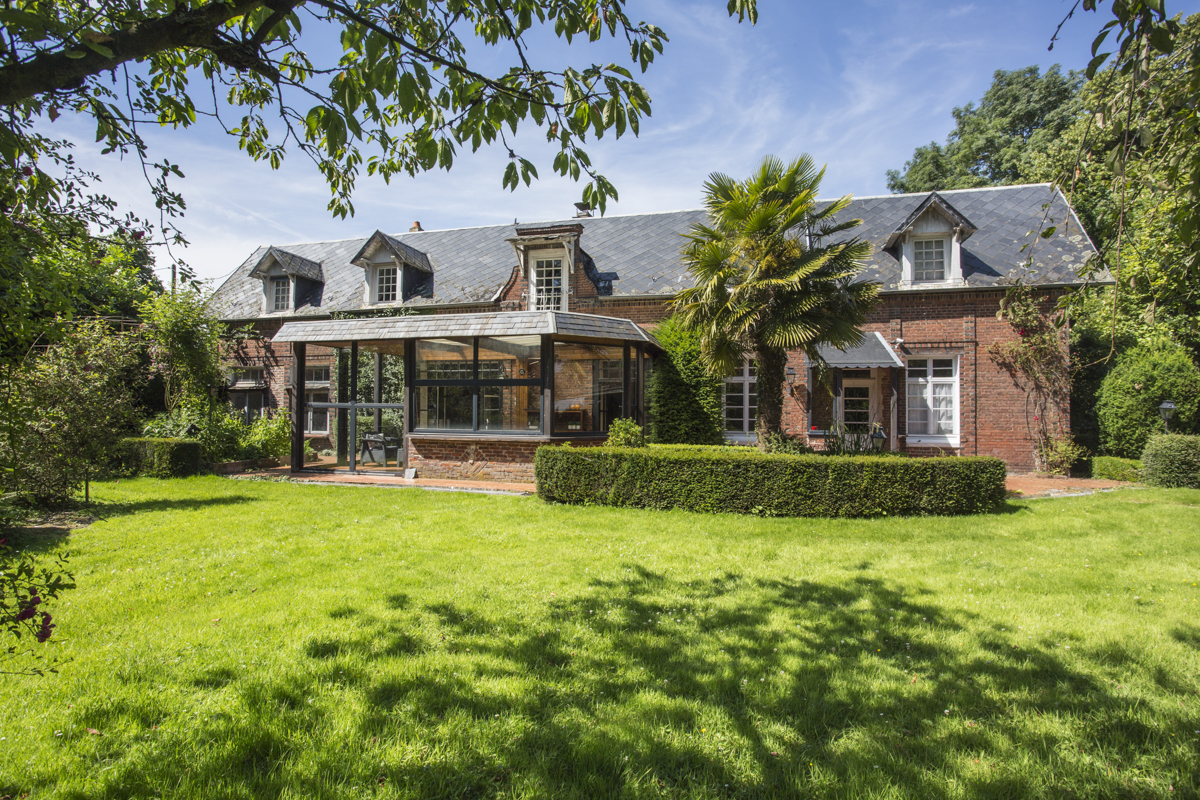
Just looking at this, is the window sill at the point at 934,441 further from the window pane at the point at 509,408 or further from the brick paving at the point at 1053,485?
the window pane at the point at 509,408

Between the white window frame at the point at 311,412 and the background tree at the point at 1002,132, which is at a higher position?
the background tree at the point at 1002,132

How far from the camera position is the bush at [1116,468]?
1150 cm

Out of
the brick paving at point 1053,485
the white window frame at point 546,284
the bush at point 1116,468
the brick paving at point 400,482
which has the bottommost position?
the brick paving at point 400,482

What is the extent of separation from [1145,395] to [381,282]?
20.7 metres

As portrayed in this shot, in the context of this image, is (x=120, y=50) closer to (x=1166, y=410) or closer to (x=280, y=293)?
(x=1166, y=410)

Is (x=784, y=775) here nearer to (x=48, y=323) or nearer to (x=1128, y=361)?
(x=48, y=323)

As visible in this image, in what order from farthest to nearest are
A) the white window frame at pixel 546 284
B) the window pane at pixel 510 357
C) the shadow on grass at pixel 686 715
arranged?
the white window frame at pixel 546 284, the window pane at pixel 510 357, the shadow on grass at pixel 686 715

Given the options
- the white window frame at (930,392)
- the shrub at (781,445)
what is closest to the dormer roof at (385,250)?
the shrub at (781,445)

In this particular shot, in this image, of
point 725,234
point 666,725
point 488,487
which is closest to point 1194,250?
point 666,725

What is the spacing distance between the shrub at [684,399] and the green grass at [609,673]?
791 centimetres

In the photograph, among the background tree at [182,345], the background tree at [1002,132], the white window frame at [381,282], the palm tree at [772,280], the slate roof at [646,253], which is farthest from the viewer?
the background tree at [1002,132]

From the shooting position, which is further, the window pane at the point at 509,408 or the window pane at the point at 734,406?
the window pane at the point at 734,406

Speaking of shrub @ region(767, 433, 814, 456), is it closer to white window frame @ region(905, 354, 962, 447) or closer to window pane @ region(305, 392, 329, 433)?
white window frame @ region(905, 354, 962, 447)

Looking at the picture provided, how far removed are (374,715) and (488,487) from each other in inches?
318
